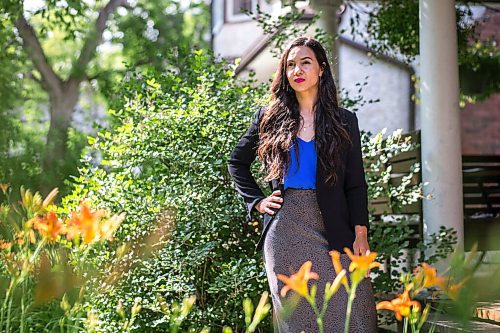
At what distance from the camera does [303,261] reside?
2.81m

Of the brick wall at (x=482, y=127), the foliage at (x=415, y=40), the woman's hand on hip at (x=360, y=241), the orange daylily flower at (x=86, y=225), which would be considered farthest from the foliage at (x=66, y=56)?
the brick wall at (x=482, y=127)

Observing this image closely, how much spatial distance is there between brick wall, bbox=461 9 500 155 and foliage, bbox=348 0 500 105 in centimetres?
316

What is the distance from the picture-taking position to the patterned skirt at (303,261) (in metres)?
2.76

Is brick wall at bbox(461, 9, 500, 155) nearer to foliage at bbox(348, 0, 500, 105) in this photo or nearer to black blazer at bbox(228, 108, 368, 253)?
foliage at bbox(348, 0, 500, 105)

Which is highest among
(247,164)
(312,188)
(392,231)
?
(247,164)

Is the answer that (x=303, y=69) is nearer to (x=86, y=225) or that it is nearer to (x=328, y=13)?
(x=86, y=225)

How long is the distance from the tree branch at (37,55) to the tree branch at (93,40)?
1.21 ft

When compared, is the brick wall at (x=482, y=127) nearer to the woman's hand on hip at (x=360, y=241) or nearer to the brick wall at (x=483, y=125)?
the brick wall at (x=483, y=125)

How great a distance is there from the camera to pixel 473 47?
7562mm

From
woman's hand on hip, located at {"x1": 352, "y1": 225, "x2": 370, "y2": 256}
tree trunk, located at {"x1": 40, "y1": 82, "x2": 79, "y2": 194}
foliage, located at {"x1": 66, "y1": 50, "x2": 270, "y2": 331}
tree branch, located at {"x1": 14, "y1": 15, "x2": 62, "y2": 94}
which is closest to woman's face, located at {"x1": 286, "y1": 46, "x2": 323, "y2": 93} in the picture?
woman's hand on hip, located at {"x1": 352, "y1": 225, "x2": 370, "y2": 256}

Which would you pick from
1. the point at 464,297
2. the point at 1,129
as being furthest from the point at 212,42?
the point at 464,297

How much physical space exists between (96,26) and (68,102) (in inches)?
50.5

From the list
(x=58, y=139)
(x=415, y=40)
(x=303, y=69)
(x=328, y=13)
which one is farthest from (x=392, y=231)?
(x=58, y=139)

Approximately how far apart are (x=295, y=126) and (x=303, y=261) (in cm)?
44
